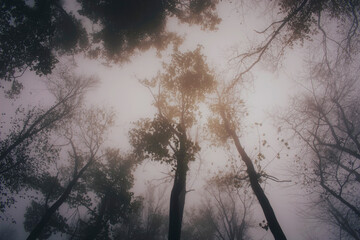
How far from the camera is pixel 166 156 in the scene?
31.0 feet

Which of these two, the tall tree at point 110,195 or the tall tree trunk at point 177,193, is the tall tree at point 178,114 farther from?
the tall tree at point 110,195

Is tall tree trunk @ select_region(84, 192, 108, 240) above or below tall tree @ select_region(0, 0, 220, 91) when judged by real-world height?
below

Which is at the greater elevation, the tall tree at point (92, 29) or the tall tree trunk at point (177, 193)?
the tall tree at point (92, 29)

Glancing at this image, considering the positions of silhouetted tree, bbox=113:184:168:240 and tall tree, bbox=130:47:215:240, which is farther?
silhouetted tree, bbox=113:184:168:240

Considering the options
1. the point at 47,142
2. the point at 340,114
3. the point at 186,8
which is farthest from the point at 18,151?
the point at 340,114

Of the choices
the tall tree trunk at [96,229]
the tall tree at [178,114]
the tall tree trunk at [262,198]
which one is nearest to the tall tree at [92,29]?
the tall tree at [178,114]

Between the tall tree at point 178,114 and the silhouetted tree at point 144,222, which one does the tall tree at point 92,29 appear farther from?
the silhouetted tree at point 144,222

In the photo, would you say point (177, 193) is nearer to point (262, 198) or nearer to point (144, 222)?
point (262, 198)

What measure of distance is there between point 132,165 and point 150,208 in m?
8.67

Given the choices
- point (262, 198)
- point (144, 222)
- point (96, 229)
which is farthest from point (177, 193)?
point (144, 222)

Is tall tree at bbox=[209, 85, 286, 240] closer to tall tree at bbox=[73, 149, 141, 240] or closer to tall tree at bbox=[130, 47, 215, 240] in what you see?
tall tree at bbox=[130, 47, 215, 240]

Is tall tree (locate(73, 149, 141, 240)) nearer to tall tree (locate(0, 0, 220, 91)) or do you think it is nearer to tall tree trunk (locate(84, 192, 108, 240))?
tall tree trunk (locate(84, 192, 108, 240))

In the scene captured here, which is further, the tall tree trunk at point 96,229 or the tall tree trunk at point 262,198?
the tall tree trunk at point 96,229

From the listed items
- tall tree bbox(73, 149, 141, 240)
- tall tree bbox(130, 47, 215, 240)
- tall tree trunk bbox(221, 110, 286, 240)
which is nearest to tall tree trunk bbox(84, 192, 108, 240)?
tall tree bbox(73, 149, 141, 240)
